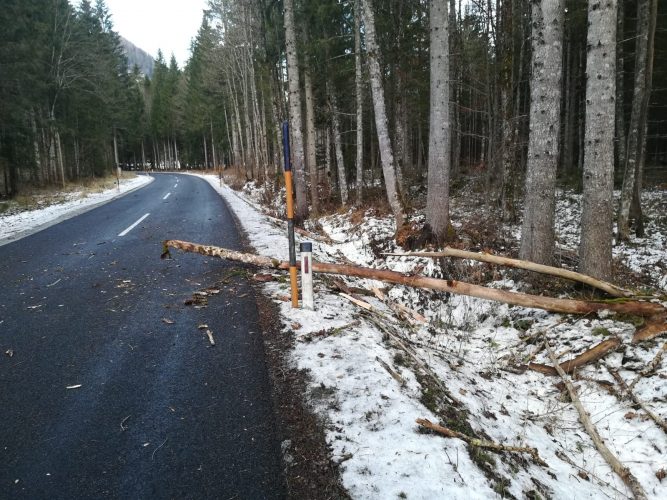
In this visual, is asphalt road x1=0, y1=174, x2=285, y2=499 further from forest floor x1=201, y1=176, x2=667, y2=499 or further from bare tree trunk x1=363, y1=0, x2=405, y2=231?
bare tree trunk x1=363, y1=0, x2=405, y2=231

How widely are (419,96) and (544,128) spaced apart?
18850mm

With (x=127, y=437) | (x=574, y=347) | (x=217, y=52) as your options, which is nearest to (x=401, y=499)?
(x=127, y=437)

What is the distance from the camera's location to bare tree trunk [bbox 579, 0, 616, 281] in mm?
5211

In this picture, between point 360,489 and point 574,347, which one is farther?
point 574,347

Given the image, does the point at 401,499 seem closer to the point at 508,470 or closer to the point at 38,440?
the point at 508,470

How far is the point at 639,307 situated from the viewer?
4.84m

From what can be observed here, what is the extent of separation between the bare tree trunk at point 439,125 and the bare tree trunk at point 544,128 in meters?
2.08

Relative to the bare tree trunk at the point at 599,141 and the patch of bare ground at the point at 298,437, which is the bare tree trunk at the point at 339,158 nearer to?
the bare tree trunk at the point at 599,141

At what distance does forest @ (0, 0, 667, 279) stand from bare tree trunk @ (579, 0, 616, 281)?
16 mm

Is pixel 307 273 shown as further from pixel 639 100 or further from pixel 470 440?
pixel 639 100

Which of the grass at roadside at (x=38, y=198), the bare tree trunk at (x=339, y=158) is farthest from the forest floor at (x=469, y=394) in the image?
the grass at roadside at (x=38, y=198)

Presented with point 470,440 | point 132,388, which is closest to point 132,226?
point 132,388

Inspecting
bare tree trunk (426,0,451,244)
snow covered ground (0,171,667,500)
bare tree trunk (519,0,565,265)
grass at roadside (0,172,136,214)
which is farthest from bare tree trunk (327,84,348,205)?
grass at roadside (0,172,136,214)

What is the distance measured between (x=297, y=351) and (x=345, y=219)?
35.1 ft
